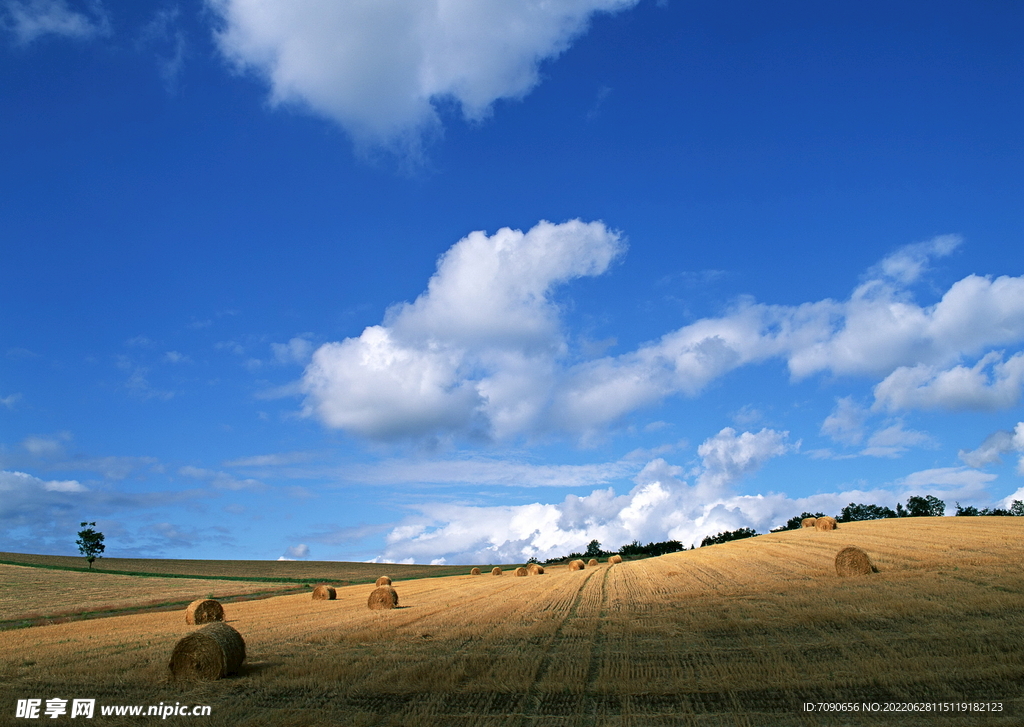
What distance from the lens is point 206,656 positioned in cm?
1070

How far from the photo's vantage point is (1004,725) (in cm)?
654

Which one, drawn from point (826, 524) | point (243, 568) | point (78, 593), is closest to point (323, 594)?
point (78, 593)

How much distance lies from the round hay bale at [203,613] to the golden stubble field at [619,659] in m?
1.68

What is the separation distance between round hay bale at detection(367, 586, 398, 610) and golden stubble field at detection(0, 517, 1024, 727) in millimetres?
2633

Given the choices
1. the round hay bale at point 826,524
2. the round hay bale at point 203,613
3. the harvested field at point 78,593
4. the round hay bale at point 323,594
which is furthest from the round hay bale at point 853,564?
the harvested field at point 78,593

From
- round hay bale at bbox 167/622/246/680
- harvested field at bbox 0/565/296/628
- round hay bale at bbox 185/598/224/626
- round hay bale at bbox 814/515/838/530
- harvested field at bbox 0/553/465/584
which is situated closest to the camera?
round hay bale at bbox 167/622/246/680

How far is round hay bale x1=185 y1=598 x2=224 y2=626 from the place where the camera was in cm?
2077

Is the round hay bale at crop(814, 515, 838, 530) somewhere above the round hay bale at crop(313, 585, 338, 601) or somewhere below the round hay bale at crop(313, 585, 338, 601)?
above

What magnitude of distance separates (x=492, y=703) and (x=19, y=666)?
10516mm

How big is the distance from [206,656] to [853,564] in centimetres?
1843

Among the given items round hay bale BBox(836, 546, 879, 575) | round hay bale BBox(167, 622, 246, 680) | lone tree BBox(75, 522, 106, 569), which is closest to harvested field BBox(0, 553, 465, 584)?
lone tree BBox(75, 522, 106, 569)

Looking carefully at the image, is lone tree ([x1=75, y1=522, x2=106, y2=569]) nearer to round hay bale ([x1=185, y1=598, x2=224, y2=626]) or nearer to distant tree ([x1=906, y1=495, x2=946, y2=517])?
round hay bale ([x1=185, y1=598, x2=224, y2=626])

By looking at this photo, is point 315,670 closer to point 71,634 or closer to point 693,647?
point 693,647

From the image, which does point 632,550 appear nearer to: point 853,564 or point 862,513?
point 862,513
